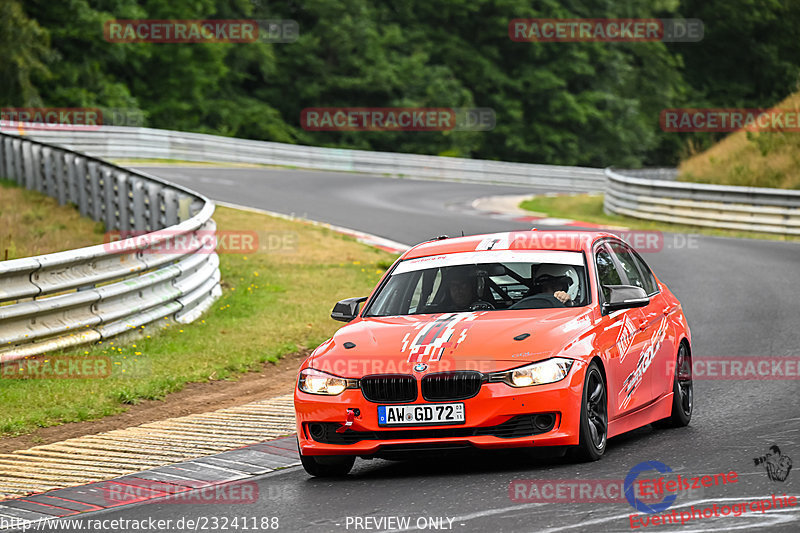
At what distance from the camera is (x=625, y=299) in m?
8.27

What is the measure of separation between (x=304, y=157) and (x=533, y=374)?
39995 millimetres

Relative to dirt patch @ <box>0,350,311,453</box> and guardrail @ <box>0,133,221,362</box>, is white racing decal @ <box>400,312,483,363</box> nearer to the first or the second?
dirt patch @ <box>0,350,311,453</box>

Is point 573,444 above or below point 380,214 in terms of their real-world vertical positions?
above

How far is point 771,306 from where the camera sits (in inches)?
609

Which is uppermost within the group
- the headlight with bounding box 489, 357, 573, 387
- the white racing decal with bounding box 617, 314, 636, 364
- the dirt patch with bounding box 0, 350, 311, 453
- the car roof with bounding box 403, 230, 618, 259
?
the car roof with bounding box 403, 230, 618, 259

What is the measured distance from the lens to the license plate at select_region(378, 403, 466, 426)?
734 cm

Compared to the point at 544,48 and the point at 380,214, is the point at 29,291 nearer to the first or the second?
the point at 380,214

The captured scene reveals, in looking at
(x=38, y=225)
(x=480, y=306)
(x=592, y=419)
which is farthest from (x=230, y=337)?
(x=38, y=225)

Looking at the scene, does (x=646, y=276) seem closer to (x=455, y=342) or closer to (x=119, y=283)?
(x=455, y=342)

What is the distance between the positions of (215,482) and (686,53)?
81.5 meters

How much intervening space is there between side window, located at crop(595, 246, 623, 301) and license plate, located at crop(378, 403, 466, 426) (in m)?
1.80

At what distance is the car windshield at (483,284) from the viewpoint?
849 centimetres


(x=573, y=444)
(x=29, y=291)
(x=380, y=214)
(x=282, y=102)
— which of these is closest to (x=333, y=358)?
(x=573, y=444)

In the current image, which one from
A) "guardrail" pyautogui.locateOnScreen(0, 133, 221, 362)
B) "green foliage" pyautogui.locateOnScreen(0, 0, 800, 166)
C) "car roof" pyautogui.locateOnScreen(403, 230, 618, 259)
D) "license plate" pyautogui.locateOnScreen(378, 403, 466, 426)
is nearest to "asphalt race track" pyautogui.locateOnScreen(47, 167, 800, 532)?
"license plate" pyautogui.locateOnScreen(378, 403, 466, 426)
